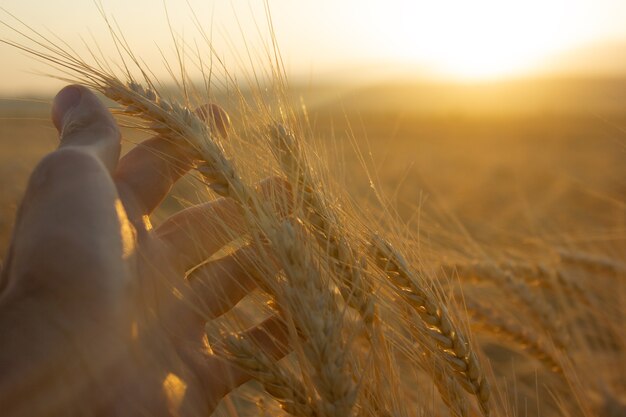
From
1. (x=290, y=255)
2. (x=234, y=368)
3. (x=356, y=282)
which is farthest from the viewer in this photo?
(x=234, y=368)

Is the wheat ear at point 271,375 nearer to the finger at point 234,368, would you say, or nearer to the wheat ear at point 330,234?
the wheat ear at point 330,234

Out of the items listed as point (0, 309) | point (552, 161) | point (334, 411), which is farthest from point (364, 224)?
point (552, 161)

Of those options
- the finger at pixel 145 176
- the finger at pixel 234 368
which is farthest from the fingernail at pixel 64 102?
the finger at pixel 234 368

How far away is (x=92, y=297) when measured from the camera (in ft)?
4.08

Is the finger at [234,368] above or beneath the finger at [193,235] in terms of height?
beneath

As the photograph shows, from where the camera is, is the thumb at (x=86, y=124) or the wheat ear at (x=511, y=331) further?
the wheat ear at (x=511, y=331)

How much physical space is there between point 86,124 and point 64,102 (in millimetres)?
104

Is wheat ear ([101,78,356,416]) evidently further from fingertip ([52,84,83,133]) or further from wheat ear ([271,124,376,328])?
fingertip ([52,84,83,133])

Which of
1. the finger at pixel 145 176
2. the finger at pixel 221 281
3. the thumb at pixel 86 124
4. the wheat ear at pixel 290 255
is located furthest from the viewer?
the finger at pixel 145 176

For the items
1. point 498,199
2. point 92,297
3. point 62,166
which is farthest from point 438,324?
point 498,199

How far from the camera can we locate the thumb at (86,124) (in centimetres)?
146

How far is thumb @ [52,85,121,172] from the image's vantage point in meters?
1.46

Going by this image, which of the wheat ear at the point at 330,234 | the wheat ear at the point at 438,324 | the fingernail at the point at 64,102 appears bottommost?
the wheat ear at the point at 438,324

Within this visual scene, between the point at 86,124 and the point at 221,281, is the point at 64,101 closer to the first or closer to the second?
the point at 86,124
